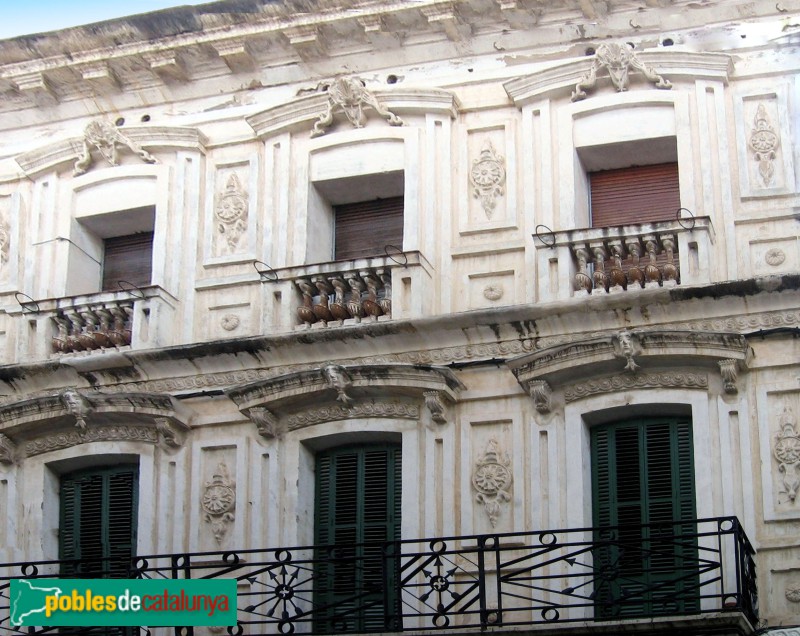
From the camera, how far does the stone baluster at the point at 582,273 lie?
19344mm

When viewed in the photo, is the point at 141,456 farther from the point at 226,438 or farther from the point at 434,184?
the point at 434,184

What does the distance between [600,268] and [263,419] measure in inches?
152

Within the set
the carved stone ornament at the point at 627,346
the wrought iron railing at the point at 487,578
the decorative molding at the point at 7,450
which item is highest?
the carved stone ornament at the point at 627,346

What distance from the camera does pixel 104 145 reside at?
72.5ft

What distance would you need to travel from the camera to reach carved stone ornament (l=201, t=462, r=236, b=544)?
19.7m

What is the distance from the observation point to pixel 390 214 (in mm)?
21234

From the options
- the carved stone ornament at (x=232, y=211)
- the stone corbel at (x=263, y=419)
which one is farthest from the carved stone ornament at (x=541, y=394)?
the carved stone ornament at (x=232, y=211)

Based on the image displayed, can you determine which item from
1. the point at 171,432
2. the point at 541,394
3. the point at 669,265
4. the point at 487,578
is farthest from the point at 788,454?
the point at 171,432

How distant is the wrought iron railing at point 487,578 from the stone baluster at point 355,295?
2531 millimetres

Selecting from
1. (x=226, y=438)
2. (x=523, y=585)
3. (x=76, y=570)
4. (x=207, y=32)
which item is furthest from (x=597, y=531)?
(x=207, y=32)

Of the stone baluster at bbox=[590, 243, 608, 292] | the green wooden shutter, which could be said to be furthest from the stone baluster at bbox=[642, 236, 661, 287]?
the green wooden shutter

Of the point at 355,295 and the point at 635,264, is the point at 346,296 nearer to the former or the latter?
the point at 355,295

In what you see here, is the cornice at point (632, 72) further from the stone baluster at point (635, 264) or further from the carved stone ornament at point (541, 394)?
the carved stone ornament at point (541, 394)

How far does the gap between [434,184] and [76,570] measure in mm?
5698
